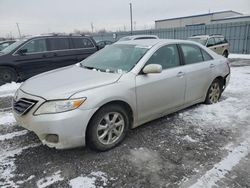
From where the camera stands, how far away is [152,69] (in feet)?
10.6

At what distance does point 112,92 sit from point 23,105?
3.93 ft

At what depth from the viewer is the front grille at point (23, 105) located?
272 centimetres

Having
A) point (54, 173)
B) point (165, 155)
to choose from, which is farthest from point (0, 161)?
point (165, 155)

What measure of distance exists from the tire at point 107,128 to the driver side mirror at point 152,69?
0.70 meters

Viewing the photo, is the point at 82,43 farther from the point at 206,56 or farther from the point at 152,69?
the point at 152,69

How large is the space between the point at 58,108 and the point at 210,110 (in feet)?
11.0

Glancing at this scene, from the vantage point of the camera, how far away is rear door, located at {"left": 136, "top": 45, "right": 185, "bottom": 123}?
335 centimetres

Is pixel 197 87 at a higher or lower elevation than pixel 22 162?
higher

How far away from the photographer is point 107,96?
113 inches

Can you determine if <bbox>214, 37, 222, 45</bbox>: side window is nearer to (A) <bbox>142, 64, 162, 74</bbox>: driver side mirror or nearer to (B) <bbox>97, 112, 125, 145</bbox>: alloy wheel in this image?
(A) <bbox>142, 64, 162, 74</bbox>: driver side mirror

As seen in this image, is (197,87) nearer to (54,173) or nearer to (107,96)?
(107,96)

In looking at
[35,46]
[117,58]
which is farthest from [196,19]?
[117,58]

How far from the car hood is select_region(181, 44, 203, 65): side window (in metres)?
1.68

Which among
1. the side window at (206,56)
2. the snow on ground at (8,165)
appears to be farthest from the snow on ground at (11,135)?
the side window at (206,56)
